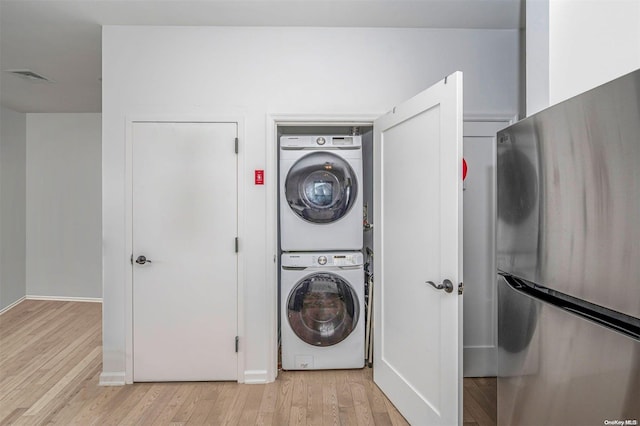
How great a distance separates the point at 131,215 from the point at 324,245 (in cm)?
141

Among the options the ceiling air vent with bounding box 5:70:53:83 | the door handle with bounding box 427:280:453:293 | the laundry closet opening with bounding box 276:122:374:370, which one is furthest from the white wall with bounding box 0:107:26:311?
the door handle with bounding box 427:280:453:293

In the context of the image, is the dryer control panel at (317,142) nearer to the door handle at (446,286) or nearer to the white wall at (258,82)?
the white wall at (258,82)

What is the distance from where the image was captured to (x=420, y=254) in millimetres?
2031

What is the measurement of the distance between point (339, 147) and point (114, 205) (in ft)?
5.50

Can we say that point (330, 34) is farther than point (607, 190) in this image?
Yes

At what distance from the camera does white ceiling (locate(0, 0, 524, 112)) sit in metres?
2.26

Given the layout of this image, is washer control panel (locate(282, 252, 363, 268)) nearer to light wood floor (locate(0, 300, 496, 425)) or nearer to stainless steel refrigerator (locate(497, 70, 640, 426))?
light wood floor (locate(0, 300, 496, 425))

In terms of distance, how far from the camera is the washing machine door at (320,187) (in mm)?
2854

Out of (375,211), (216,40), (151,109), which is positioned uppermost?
(216,40)

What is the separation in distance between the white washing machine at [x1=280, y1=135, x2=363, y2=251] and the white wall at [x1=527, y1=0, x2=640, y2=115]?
163 cm

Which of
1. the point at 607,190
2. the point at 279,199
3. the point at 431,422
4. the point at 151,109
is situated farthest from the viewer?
the point at 279,199

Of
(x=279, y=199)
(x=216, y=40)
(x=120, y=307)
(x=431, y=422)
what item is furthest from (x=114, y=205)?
(x=431, y=422)

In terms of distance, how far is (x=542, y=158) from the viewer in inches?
31.1

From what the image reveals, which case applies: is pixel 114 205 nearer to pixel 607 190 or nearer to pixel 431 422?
pixel 431 422
